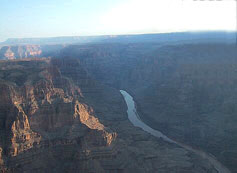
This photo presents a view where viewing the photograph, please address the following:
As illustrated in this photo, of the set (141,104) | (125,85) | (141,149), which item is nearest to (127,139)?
(141,149)

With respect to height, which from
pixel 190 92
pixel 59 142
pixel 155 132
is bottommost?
pixel 155 132

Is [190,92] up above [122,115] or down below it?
above

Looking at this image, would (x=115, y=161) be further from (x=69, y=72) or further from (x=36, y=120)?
(x=69, y=72)

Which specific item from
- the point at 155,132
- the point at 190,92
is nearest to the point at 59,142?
the point at 155,132

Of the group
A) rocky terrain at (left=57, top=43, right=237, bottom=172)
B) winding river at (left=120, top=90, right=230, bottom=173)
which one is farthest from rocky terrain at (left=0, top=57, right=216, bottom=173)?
rocky terrain at (left=57, top=43, right=237, bottom=172)

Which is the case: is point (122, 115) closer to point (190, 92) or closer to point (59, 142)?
point (190, 92)
